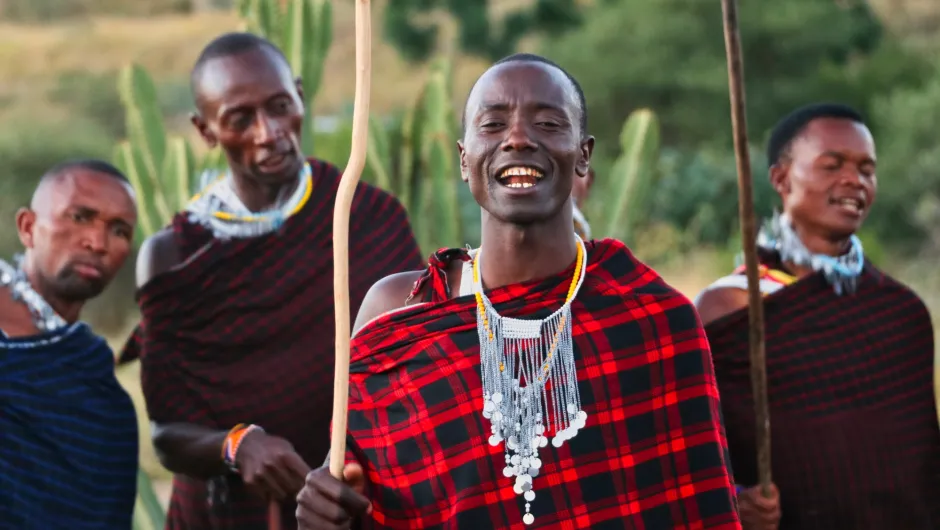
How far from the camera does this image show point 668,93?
22.8 metres

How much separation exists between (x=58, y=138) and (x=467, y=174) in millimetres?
20633

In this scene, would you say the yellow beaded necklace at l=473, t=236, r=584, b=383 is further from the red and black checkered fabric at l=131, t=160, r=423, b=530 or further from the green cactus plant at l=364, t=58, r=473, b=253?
the green cactus plant at l=364, t=58, r=473, b=253

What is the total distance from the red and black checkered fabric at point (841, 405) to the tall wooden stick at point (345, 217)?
6.97ft

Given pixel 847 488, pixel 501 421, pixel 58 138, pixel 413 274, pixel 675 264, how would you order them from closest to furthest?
pixel 501 421
pixel 413 274
pixel 847 488
pixel 675 264
pixel 58 138

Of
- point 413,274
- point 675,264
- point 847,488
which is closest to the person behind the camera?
point 413,274

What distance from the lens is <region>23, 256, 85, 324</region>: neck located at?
4535mm

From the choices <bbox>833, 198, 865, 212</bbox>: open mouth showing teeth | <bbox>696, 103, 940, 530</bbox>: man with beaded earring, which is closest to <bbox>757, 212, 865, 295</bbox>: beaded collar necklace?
<bbox>696, 103, 940, 530</bbox>: man with beaded earring

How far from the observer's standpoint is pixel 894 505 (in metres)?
4.75

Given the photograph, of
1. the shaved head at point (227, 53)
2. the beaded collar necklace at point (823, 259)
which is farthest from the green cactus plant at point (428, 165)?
the beaded collar necklace at point (823, 259)

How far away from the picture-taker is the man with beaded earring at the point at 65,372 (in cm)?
439

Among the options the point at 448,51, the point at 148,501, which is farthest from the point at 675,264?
the point at 148,501

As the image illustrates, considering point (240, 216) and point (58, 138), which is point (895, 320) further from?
point (58, 138)

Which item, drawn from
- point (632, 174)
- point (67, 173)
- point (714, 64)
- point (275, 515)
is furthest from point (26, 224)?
point (714, 64)

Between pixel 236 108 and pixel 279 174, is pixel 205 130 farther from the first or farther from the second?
pixel 279 174
